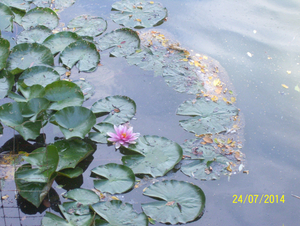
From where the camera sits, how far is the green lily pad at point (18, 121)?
213 cm

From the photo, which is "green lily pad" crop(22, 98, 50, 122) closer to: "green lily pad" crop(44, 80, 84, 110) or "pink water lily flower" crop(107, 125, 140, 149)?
"green lily pad" crop(44, 80, 84, 110)

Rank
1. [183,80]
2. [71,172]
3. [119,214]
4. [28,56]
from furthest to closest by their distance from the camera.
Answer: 1. [183,80]
2. [28,56]
3. [71,172]
4. [119,214]

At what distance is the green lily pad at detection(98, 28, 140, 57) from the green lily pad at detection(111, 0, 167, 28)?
258 mm

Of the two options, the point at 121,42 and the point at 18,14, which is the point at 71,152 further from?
the point at 18,14

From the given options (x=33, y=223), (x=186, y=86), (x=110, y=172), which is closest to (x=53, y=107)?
(x=110, y=172)

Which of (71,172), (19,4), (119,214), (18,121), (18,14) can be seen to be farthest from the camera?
(19,4)

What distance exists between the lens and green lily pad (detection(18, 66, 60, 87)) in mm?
2596

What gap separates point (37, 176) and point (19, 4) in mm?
2760

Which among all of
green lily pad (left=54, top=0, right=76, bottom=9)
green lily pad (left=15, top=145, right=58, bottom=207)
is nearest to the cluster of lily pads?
green lily pad (left=15, top=145, right=58, bottom=207)

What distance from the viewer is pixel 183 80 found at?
2908mm

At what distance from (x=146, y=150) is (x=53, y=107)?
0.87 meters

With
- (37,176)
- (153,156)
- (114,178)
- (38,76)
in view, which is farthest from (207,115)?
(38,76)

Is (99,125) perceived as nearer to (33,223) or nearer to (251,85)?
(33,223)

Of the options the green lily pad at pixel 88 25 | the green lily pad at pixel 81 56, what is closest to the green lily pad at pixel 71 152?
the green lily pad at pixel 81 56
